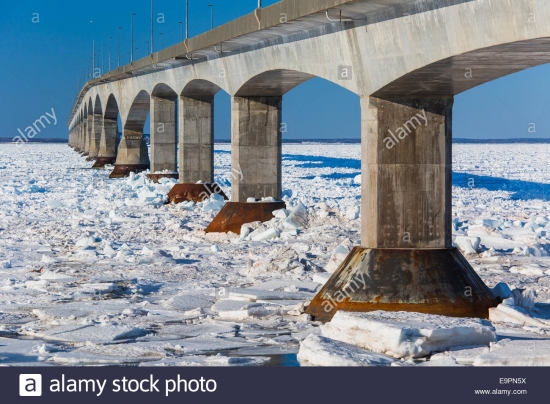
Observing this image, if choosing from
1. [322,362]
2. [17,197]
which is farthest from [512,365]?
[17,197]

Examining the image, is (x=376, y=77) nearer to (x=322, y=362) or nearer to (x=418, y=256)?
(x=418, y=256)

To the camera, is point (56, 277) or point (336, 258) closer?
point (56, 277)

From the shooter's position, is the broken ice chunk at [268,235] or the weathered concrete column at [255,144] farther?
the weathered concrete column at [255,144]

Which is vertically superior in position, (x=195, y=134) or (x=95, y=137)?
(x=95, y=137)

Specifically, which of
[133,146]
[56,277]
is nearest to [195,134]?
[56,277]

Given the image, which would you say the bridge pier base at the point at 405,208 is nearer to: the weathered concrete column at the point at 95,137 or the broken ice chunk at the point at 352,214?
the broken ice chunk at the point at 352,214

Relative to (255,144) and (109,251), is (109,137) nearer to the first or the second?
(255,144)

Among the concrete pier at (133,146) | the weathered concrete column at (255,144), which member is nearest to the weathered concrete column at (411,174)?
the weathered concrete column at (255,144)

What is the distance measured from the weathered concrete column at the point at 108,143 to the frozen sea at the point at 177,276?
32870mm

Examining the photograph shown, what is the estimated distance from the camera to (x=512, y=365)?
31.1ft

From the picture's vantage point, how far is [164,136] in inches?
1486

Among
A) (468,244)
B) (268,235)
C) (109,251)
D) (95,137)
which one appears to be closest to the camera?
(468,244)

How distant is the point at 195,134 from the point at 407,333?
20896 mm
